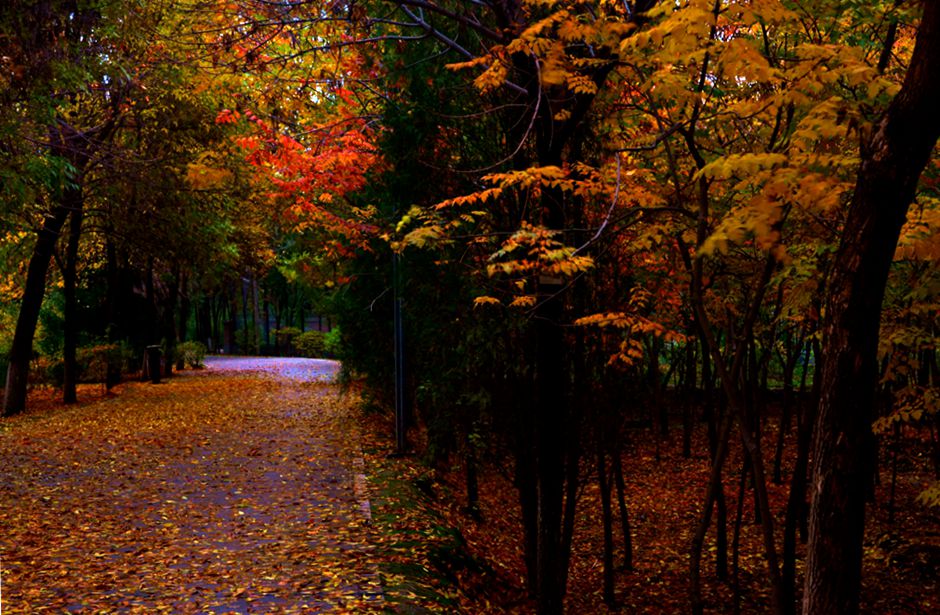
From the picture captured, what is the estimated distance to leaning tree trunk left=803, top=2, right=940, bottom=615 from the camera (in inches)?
182

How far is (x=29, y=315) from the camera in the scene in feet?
66.2

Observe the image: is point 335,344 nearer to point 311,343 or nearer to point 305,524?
point 305,524

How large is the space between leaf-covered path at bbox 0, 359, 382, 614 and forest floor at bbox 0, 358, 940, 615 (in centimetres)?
3

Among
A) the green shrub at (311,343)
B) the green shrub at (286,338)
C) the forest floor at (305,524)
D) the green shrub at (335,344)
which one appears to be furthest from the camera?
the green shrub at (286,338)

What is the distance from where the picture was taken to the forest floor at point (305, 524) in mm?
7105

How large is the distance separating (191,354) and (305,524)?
2616 centimetres

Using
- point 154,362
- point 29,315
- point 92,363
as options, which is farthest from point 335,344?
point 92,363

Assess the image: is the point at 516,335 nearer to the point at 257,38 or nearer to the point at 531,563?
the point at 531,563

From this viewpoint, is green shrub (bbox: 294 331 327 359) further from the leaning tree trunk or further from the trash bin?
the leaning tree trunk

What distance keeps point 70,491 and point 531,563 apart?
5.93 meters

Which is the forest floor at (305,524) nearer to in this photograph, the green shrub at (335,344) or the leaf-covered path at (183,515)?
the leaf-covered path at (183,515)

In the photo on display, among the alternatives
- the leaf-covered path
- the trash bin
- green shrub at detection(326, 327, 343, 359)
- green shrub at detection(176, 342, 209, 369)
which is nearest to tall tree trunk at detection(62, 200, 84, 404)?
the leaf-covered path

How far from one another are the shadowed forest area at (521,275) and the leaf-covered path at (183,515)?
6 centimetres

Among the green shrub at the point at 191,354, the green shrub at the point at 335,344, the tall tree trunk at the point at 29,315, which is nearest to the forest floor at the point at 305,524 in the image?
the tall tree trunk at the point at 29,315
